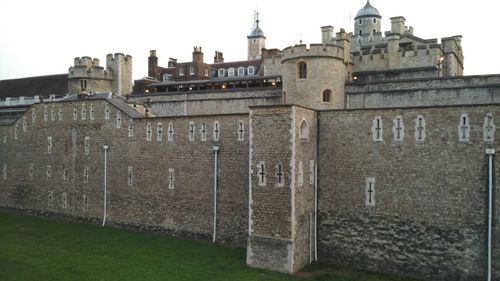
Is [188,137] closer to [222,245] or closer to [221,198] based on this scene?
[221,198]

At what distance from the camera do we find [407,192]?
20672mm

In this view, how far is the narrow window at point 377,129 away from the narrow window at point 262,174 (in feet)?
17.9

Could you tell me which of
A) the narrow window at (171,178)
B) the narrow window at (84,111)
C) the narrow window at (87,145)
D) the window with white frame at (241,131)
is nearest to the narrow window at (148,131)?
the narrow window at (171,178)

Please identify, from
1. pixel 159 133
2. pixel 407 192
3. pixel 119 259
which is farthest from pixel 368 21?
pixel 119 259

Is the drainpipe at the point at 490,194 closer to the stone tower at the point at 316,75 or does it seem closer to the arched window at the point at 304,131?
the arched window at the point at 304,131

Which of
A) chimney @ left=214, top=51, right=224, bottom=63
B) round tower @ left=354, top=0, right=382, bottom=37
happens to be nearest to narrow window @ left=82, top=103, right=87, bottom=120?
chimney @ left=214, top=51, right=224, bottom=63

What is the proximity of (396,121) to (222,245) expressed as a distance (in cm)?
1164

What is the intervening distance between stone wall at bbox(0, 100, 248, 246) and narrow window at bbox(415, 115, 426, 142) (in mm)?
8911

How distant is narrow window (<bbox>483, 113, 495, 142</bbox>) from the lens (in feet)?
61.9

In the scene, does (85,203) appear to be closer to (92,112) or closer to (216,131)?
(92,112)

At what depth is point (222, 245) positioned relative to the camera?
2548cm

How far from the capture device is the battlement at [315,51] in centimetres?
2988

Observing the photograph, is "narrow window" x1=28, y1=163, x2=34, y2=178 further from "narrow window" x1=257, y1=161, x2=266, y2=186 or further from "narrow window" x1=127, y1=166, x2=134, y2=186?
"narrow window" x1=257, y1=161, x2=266, y2=186

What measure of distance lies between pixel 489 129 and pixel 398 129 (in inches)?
148
